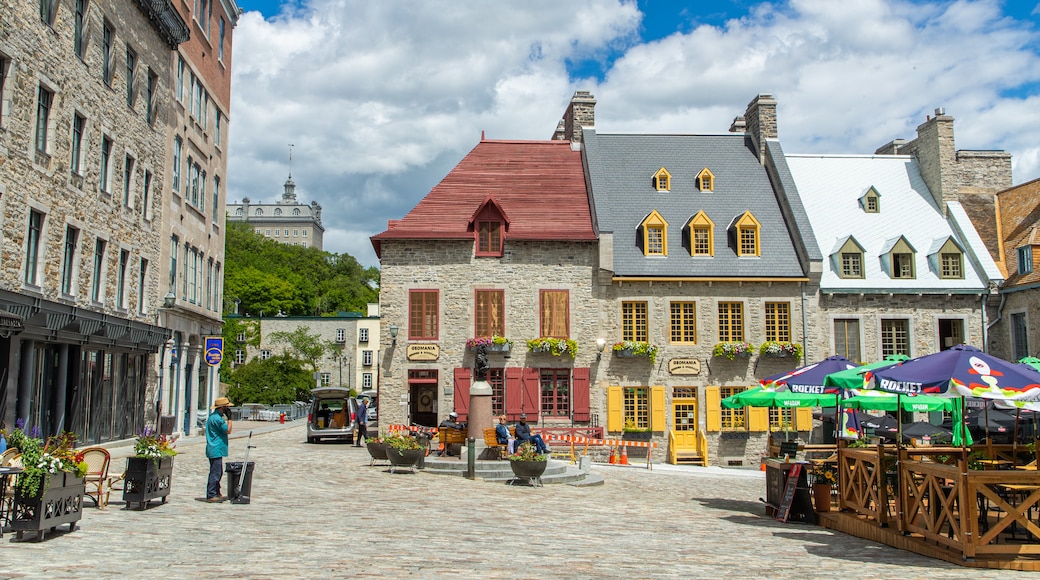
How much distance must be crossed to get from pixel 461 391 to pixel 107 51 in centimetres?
1462

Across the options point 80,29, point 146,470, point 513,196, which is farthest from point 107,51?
point 146,470

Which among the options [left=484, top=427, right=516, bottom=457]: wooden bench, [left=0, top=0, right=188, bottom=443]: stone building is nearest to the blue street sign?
[left=0, top=0, right=188, bottom=443]: stone building

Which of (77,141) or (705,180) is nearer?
(77,141)

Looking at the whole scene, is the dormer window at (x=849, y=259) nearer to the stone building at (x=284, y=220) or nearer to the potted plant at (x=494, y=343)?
the potted plant at (x=494, y=343)

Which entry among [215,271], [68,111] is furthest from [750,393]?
[215,271]

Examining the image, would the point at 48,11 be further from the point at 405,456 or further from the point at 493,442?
the point at 493,442

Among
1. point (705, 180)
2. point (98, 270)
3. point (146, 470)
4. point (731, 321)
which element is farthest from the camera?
point (705, 180)

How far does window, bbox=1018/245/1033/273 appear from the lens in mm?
30453

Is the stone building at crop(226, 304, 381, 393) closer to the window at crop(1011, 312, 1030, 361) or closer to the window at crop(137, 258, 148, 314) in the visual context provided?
the window at crop(137, 258, 148, 314)

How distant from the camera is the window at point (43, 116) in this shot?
778 inches

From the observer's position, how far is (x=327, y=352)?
3076 inches

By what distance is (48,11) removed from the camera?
2008 centimetres

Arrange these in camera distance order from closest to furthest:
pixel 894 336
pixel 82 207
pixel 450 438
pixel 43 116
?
pixel 43 116, pixel 450 438, pixel 82 207, pixel 894 336

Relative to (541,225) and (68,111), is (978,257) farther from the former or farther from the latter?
(68,111)
